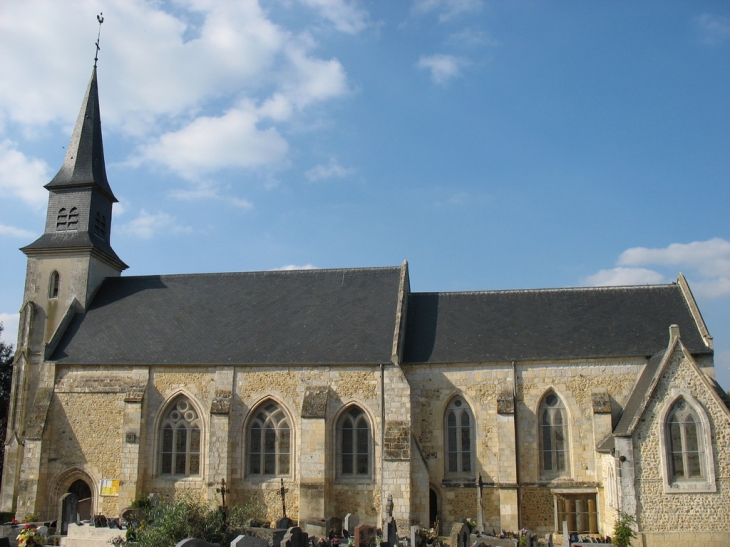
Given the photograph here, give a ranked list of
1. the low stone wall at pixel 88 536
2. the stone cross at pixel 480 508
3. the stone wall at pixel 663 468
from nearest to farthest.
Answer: the low stone wall at pixel 88 536, the stone wall at pixel 663 468, the stone cross at pixel 480 508

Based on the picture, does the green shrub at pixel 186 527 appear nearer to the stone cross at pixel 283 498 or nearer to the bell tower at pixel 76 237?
Answer: the stone cross at pixel 283 498

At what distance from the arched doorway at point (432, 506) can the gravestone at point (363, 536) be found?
167 inches

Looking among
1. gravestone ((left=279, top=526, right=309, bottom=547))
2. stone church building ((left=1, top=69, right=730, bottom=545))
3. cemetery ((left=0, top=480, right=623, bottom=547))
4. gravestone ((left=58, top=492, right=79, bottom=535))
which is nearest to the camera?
cemetery ((left=0, top=480, right=623, bottom=547))

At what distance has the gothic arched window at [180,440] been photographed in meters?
23.7

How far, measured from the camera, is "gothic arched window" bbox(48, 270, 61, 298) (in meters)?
26.8

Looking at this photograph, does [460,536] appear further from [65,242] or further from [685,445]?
[65,242]

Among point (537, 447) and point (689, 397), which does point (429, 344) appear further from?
point (689, 397)

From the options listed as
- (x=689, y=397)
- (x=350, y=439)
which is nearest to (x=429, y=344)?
(x=350, y=439)

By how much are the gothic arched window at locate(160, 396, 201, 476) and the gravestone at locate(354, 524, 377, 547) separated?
308 inches

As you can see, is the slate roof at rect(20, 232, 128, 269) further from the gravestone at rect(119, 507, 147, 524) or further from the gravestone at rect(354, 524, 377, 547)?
the gravestone at rect(354, 524, 377, 547)

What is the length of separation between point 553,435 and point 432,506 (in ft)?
15.0

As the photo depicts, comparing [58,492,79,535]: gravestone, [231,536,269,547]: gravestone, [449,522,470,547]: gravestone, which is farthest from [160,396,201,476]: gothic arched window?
[231,536,269,547]: gravestone

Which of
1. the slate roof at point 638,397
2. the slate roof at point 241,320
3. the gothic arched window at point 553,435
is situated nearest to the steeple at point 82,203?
the slate roof at point 241,320

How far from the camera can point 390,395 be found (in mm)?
22297
